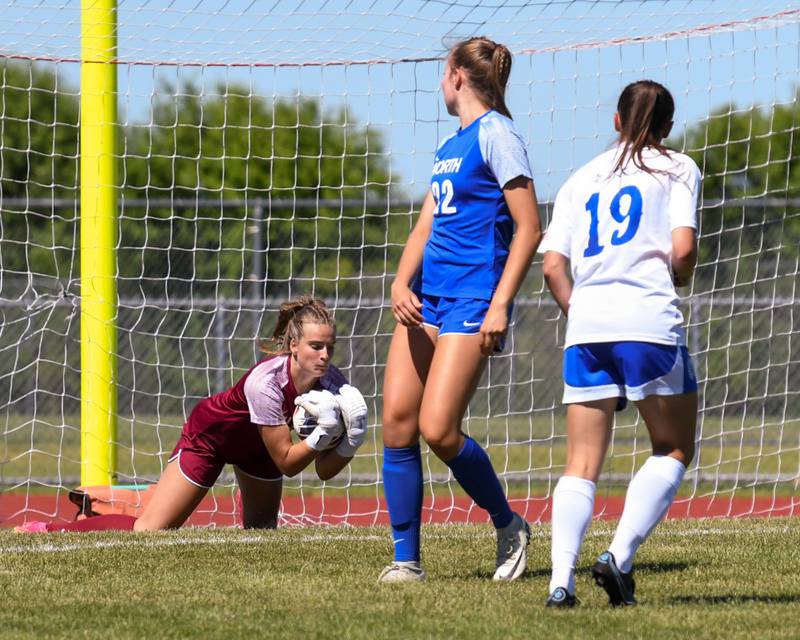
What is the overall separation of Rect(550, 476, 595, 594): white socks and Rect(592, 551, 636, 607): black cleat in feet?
0.28

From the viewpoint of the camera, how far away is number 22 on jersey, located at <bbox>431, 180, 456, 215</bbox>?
494 centimetres

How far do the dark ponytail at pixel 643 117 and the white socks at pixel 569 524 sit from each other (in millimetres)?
1049

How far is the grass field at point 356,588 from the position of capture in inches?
159

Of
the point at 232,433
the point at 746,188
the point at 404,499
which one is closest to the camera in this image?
the point at 404,499

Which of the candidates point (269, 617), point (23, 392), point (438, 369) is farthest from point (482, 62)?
point (23, 392)

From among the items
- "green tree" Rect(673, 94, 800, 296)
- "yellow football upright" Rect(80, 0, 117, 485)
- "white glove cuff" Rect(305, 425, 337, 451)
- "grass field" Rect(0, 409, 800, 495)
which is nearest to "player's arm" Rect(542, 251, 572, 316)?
"white glove cuff" Rect(305, 425, 337, 451)

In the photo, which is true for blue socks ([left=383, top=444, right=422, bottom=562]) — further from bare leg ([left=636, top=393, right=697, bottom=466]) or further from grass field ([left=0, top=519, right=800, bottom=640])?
bare leg ([left=636, top=393, right=697, bottom=466])

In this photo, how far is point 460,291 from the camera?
488 cm

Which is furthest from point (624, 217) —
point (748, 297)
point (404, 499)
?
point (748, 297)

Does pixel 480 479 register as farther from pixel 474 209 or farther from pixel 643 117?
pixel 643 117

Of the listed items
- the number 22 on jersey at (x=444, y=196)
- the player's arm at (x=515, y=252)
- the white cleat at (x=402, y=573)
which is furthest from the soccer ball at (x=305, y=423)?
the player's arm at (x=515, y=252)

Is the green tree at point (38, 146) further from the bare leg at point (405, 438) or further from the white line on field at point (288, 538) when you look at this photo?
the bare leg at point (405, 438)

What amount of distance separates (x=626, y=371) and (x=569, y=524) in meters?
0.52

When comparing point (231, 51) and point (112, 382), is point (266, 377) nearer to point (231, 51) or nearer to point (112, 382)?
point (112, 382)
